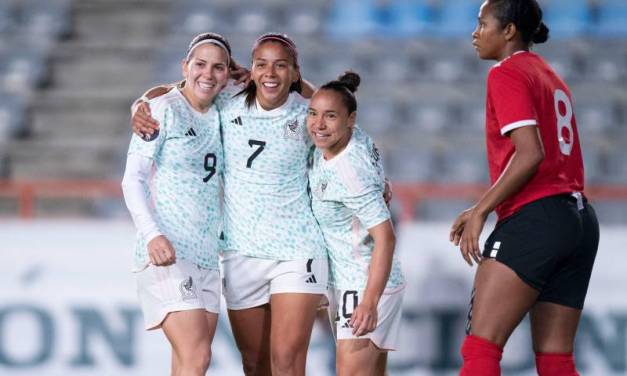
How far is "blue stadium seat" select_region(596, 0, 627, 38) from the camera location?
10469mm

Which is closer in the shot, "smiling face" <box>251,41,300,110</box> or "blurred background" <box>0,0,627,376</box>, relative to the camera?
"smiling face" <box>251,41,300,110</box>

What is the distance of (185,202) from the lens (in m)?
4.02

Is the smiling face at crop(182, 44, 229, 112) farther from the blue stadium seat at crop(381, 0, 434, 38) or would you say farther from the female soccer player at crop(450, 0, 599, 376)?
the blue stadium seat at crop(381, 0, 434, 38)

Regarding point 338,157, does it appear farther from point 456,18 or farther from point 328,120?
point 456,18

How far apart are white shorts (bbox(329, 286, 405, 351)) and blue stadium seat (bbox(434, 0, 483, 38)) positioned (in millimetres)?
6874

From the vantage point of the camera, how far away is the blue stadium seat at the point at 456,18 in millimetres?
10688

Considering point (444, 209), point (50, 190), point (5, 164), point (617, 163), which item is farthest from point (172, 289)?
point (5, 164)

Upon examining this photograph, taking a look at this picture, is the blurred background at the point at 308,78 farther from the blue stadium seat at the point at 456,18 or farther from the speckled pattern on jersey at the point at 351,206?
the speckled pattern on jersey at the point at 351,206

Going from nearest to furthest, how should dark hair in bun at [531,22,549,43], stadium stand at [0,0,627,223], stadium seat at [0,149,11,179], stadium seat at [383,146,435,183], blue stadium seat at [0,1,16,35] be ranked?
dark hair in bun at [531,22,549,43], stadium seat at [383,146,435,183], stadium stand at [0,0,627,223], stadium seat at [0,149,11,179], blue stadium seat at [0,1,16,35]

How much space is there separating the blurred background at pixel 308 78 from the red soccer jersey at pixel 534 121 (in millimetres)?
2782

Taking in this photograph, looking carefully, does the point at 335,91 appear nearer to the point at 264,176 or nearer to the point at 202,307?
the point at 264,176

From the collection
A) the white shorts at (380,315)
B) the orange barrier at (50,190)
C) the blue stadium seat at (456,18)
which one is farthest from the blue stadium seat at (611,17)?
the white shorts at (380,315)

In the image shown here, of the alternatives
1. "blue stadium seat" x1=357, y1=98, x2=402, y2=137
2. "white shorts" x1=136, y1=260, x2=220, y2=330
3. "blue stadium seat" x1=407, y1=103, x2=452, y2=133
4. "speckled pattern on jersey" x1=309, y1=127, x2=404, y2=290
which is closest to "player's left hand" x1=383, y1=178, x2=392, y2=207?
"speckled pattern on jersey" x1=309, y1=127, x2=404, y2=290

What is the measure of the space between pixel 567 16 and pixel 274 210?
712cm
